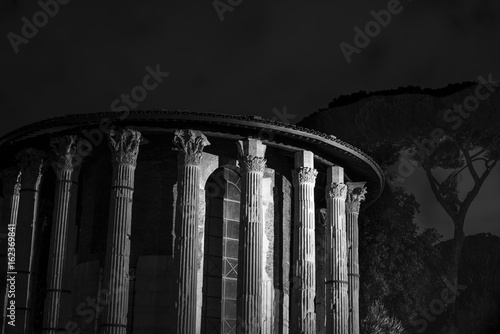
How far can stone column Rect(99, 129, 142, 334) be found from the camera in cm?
1694

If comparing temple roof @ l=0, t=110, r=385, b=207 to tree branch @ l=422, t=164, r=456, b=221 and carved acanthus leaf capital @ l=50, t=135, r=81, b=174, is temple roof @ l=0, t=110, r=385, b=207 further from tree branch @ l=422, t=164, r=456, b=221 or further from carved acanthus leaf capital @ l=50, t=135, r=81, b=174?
tree branch @ l=422, t=164, r=456, b=221

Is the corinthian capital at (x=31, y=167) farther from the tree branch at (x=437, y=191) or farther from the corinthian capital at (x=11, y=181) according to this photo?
the tree branch at (x=437, y=191)

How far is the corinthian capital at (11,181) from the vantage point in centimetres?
2156

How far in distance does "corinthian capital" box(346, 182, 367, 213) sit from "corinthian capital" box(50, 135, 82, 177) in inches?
315

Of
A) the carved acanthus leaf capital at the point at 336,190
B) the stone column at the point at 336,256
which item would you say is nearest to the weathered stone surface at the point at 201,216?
the carved acanthus leaf capital at the point at 336,190

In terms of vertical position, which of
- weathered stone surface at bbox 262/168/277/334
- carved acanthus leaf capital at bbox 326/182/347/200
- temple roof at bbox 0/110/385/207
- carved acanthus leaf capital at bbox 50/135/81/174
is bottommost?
weathered stone surface at bbox 262/168/277/334

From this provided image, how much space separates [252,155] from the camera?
1845 cm

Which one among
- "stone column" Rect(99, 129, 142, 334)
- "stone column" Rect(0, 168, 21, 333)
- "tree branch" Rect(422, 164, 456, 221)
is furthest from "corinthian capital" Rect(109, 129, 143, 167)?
"tree branch" Rect(422, 164, 456, 221)

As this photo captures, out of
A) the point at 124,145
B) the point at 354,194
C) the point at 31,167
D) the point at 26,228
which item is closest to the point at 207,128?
the point at 124,145

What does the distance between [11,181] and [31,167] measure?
1.79 metres

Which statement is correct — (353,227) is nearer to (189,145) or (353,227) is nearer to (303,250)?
(303,250)

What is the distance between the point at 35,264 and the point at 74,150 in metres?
4.17

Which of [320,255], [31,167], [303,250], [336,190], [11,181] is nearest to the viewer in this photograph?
[303,250]

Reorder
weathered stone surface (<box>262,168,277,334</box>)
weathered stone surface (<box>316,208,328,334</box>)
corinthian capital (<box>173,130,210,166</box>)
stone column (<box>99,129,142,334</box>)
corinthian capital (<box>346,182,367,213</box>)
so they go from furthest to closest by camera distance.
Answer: weathered stone surface (<box>316,208,328,334</box>), corinthian capital (<box>346,182,367,213</box>), weathered stone surface (<box>262,168,277,334</box>), corinthian capital (<box>173,130,210,166</box>), stone column (<box>99,129,142,334</box>)
